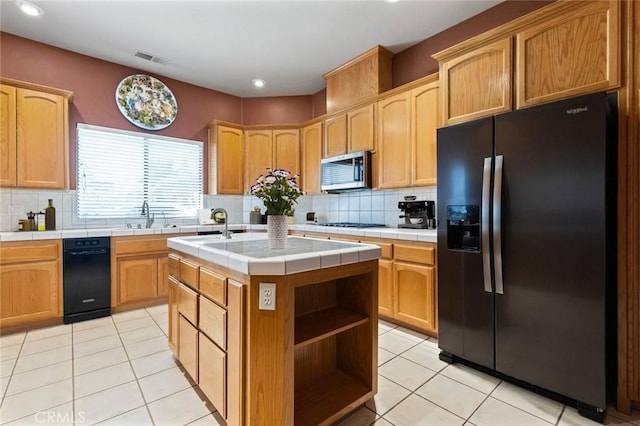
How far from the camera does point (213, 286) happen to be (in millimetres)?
1550

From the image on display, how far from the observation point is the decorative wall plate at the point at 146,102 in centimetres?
380

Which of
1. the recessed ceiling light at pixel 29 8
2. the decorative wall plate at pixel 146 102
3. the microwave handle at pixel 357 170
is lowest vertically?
the microwave handle at pixel 357 170

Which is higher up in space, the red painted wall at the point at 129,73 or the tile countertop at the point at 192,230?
the red painted wall at the point at 129,73

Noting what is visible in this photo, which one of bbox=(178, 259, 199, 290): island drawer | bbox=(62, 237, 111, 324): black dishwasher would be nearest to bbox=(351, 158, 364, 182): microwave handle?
bbox=(178, 259, 199, 290): island drawer

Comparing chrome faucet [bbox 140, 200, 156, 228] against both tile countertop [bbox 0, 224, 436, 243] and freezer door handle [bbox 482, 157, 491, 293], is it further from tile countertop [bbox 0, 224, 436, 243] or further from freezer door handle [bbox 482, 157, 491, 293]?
freezer door handle [bbox 482, 157, 491, 293]

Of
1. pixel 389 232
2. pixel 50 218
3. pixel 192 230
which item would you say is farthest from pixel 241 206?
pixel 389 232

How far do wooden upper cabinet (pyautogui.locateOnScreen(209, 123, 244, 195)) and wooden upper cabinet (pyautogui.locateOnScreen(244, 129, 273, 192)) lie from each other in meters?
0.10

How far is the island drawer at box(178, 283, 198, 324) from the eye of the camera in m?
1.76

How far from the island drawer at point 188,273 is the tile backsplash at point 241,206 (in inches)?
92.5

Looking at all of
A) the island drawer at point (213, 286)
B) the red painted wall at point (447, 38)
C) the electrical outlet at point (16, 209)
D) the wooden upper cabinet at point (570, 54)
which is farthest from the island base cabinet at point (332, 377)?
the electrical outlet at point (16, 209)

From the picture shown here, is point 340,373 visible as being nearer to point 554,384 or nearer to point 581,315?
point 554,384

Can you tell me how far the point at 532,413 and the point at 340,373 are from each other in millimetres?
1085

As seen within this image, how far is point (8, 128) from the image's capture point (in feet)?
9.45

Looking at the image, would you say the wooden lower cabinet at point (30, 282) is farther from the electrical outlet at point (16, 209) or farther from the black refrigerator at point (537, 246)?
the black refrigerator at point (537, 246)
